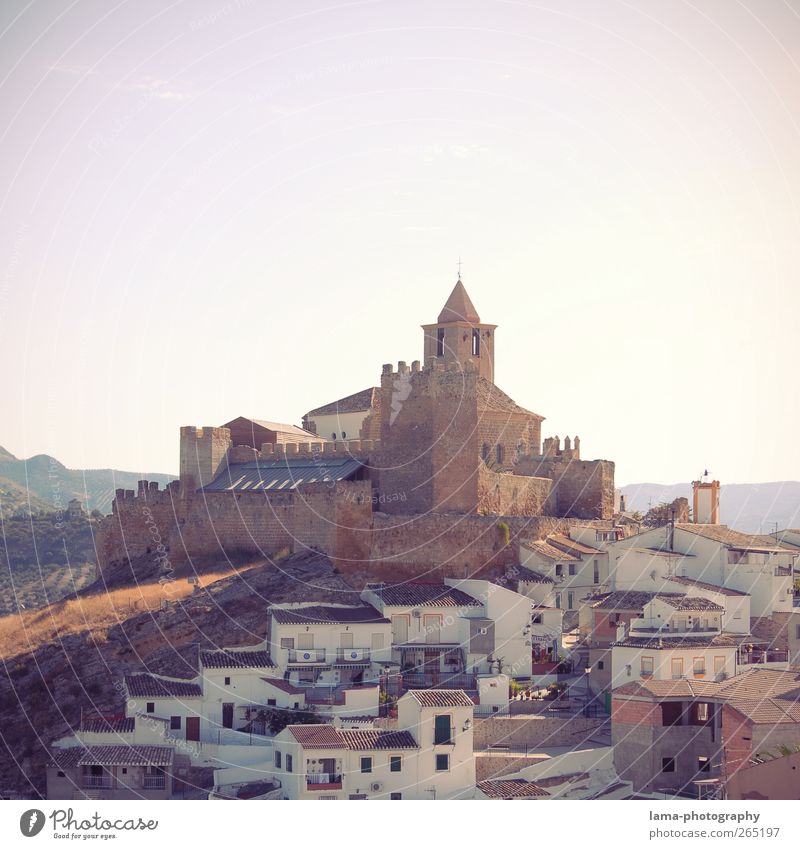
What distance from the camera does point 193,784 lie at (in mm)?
36844

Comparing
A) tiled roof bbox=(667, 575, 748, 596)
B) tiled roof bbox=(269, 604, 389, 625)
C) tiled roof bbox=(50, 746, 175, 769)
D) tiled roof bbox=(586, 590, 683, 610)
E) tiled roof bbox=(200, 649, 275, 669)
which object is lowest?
tiled roof bbox=(50, 746, 175, 769)

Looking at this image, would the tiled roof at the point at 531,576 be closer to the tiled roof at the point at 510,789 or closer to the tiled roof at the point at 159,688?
the tiled roof at the point at 510,789

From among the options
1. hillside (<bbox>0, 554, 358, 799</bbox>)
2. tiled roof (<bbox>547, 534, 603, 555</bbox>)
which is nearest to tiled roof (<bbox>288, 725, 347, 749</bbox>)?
hillside (<bbox>0, 554, 358, 799</bbox>)

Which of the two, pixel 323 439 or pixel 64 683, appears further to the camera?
pixel 323 439

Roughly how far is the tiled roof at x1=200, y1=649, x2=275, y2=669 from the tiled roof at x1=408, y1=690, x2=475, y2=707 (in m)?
4.34

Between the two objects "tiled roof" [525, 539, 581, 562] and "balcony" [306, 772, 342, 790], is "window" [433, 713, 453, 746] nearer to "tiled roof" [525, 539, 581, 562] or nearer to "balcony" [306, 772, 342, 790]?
"balcony" [306, 772, 342, 790]

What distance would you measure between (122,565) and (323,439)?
29.1 ft

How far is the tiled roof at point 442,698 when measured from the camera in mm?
37531

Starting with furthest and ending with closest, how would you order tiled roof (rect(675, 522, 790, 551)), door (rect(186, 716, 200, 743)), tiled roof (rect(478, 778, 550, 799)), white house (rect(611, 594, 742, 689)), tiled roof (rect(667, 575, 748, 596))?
tiled roof (rect(675, 522, 790, 551))
tiled roof (rect(667, 575, 748, 596))
white house (rect(611, 594, 742, 689))
door (rect(186, 716, 200, 743))
tiled roof (rect(478, 778, 550, 799))

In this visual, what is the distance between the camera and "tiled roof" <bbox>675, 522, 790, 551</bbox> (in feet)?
151
